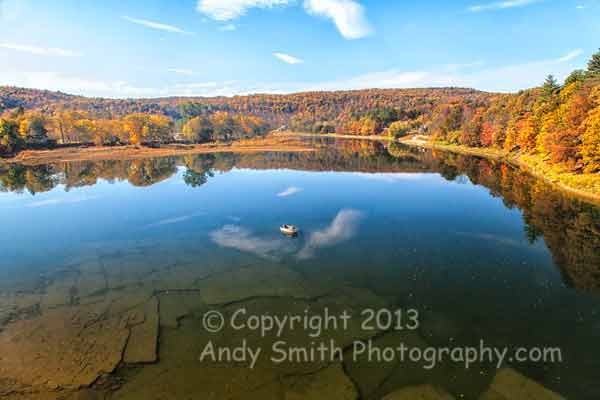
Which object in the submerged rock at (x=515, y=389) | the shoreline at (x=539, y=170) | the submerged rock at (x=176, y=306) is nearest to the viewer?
the submerged rock at (x=515, y=389)

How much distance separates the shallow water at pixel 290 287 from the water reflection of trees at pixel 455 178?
36 centimetres

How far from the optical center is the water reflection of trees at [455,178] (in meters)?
26.5

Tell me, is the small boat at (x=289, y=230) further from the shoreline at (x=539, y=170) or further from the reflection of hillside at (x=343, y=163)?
the reflection of hillside at (x=343, y=163)

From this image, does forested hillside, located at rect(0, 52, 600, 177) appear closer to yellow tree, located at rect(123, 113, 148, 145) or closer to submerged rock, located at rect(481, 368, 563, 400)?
yellow tree, located at rect(123, 113, 148, 145)

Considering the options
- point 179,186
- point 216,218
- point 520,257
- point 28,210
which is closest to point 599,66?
point 520,257

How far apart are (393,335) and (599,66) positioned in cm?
8248

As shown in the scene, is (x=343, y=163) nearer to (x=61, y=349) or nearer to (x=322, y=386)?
(x=322, y=386)

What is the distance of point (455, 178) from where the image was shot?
2286 inches

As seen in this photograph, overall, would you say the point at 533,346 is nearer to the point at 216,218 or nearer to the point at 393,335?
the point at 393,335

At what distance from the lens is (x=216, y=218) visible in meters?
35.8

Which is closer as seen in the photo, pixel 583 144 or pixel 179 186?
pixel 583 144

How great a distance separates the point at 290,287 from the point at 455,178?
1906 inches

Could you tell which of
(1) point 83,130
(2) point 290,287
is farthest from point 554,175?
(1) point 83,130

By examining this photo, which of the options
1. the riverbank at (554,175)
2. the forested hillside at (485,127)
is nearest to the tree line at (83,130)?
the forested hillside at (485,127)
